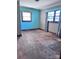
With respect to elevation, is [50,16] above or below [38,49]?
above

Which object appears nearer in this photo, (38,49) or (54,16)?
(38,49)

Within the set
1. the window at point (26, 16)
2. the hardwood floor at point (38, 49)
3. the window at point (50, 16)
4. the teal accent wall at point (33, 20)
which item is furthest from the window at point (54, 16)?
the hardwood floor at point (38, 49)

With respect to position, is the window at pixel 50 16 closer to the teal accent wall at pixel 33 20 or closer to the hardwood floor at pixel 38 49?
the teal accent wall at pixel 33 20

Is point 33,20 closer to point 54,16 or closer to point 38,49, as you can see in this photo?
point 54,16

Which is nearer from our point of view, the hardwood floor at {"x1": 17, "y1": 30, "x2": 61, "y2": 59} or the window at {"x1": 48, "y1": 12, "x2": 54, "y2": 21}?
the hardwood floor at {"x1": 17, "y1": 30, "x2": 61, "y2": 59}

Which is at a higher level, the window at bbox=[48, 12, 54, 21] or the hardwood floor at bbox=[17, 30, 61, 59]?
the window at bbox=[48, 12, 54, 21]

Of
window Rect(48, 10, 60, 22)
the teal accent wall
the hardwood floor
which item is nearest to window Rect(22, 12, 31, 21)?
the teal accent wall

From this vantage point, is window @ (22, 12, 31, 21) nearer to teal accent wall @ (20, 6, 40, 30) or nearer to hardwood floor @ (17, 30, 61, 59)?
teal accent wall @ (20, 6, 40, 30)

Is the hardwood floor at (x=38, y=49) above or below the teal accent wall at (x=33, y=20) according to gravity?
below

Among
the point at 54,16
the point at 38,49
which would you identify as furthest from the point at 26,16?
the point at 38,49
